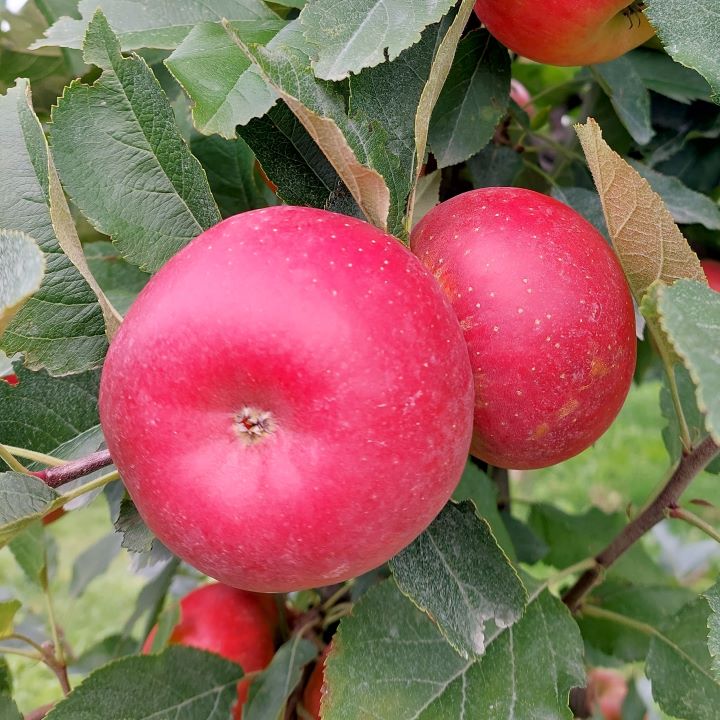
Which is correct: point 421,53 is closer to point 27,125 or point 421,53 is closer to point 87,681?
point 27,125

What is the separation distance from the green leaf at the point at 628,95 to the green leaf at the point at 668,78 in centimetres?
3

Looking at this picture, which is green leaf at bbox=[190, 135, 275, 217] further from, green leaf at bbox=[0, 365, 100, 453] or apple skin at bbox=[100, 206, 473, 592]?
apple skin at bbox=[100, 206, 473, 592]

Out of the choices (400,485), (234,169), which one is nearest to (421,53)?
(234,169)

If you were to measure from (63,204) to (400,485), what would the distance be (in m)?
0.30

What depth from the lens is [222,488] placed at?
45 cm

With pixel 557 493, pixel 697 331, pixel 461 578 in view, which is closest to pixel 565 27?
pixel 697 331

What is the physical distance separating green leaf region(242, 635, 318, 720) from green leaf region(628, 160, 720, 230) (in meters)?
0.60

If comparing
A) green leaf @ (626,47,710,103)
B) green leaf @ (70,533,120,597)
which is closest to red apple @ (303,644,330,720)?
green leaf @ (70,533,120,597)

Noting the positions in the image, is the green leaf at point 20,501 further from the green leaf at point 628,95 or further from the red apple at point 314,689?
the green leaf at point 628,95

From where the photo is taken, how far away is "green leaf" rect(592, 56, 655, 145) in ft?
2.72

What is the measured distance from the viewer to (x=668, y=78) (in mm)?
889

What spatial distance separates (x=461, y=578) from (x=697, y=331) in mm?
255

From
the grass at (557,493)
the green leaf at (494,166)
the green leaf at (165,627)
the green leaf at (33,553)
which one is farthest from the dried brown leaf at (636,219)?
the grass at (557,493)

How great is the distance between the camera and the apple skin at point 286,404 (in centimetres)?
44
